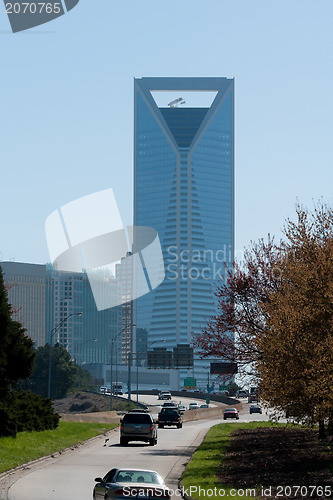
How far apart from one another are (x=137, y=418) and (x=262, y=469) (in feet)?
57.1

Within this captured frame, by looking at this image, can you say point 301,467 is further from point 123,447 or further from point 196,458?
point 123,447

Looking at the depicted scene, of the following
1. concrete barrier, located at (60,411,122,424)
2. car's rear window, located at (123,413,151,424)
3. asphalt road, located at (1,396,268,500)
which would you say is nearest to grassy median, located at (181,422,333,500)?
asphalt road, located at (1,396,268,500)

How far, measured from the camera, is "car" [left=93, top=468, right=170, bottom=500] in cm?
2062

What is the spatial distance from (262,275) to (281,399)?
67.6 feet

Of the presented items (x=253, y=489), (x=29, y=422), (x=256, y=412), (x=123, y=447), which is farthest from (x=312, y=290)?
(x=256, y=412)

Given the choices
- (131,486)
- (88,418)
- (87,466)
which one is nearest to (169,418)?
(88,418)

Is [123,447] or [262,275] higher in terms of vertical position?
[262,275]

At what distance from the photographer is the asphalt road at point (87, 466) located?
87.1 ft

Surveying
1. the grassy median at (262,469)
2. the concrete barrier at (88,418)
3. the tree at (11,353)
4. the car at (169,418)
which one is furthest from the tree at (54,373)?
the tree at (11,353)

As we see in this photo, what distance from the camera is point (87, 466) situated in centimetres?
3547

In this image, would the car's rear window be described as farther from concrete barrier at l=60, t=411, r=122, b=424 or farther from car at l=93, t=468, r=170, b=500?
car at l=93, t=468, r=170, b=500

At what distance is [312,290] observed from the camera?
97.3 feet

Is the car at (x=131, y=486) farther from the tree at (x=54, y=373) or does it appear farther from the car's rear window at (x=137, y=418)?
the tree at (x=54, y=373)

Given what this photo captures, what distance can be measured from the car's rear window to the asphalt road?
1352 mm
